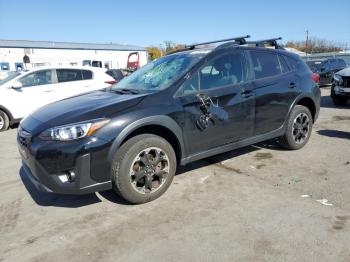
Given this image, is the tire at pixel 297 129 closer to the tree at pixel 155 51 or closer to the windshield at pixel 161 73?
the windshield at pixel 161 73

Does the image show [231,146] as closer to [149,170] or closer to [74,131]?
[149,170]

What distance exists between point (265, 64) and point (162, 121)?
7.08 feet

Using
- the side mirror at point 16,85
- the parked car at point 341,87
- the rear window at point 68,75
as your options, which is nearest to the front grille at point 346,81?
the parked car at point 341,87

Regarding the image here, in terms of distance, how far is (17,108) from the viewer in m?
8.89

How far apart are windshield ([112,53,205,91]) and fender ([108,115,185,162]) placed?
1.53ft

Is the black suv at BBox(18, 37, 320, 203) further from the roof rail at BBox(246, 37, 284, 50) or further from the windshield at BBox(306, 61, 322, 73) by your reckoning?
the windshield at BBox(306, 61, 322, 73)

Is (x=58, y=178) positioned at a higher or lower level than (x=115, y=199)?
higher

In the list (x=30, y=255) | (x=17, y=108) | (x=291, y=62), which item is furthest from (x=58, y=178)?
(x=17, y=108)

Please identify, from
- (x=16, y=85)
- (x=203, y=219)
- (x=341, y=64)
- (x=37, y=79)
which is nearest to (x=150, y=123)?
(x=203, y=219)

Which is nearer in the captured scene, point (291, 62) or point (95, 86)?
point (291, 62)

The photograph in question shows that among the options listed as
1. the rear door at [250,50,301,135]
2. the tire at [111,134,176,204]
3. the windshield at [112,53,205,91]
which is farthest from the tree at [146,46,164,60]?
the tire at [111,134,176,204]

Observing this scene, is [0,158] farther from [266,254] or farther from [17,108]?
[266,254]

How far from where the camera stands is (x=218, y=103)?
4254 mm

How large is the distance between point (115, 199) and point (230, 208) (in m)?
1.36
